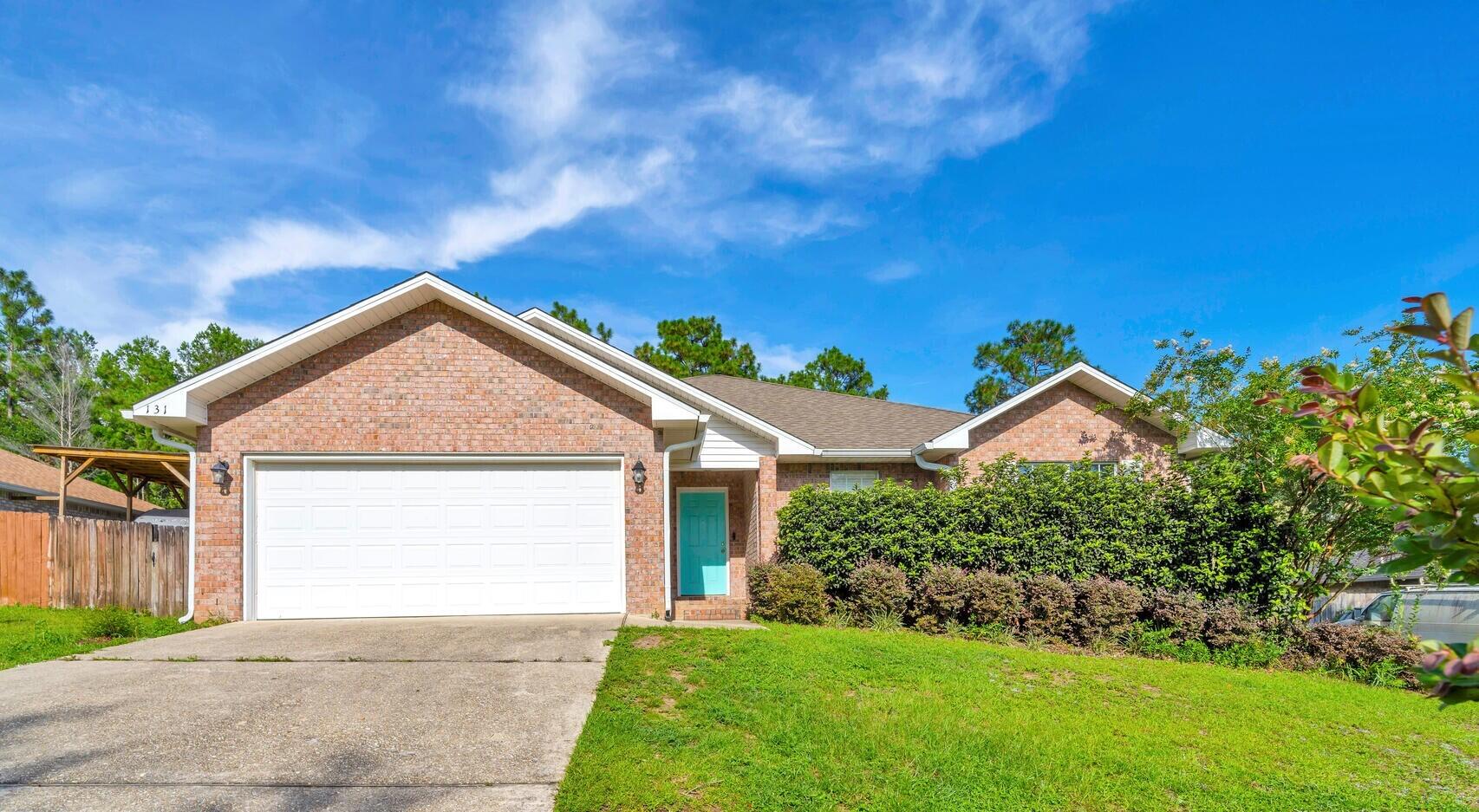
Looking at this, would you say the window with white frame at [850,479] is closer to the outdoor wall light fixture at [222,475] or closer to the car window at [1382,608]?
the car window at [1382,608]

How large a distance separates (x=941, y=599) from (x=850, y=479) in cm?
431

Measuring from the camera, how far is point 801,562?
38.1 ft

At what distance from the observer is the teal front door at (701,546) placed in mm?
15109

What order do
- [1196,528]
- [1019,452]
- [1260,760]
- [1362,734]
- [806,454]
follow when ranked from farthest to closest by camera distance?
[1019,452] < [806,454] < [1196,528] < [1362,734] < [1260,760]

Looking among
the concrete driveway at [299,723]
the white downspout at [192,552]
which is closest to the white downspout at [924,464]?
the concrete driveway at [299,723]

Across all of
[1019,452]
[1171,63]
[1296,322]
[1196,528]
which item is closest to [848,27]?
[1171,63]

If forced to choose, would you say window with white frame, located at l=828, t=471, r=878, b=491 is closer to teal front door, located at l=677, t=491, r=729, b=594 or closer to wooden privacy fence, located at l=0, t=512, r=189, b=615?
teal front door, located at l=677, t=491, r=729, b=594

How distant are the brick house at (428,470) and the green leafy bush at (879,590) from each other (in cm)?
198

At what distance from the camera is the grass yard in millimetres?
4855

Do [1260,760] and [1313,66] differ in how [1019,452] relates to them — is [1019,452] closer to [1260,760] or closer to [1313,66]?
[1313,66]

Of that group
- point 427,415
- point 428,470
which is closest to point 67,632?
point 428,470

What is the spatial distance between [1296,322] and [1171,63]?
37.4ft

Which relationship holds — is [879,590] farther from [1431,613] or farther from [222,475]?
[222,475]

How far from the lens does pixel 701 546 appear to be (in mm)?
15148
